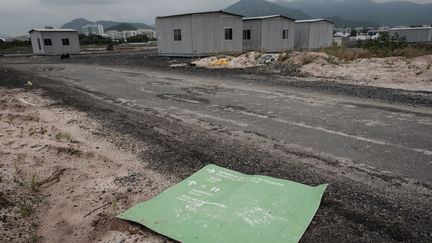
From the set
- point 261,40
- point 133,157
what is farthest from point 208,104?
point 261,40

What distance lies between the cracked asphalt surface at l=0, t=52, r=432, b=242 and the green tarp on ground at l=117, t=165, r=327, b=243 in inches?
8.2

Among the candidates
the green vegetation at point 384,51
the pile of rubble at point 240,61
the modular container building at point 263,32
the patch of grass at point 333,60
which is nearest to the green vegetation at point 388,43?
the green vegetation at point 384,51

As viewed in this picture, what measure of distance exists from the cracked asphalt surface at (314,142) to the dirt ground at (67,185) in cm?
52

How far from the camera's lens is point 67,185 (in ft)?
12.5

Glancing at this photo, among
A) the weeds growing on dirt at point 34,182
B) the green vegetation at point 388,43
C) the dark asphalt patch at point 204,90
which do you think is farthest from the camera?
the green vegetation at point 388,43

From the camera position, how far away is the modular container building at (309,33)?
106 feet

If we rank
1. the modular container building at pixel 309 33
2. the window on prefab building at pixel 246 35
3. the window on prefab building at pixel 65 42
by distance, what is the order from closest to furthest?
the window on prefab building at pixel 246 35 < the modular container building at pixel 309 33 < the window on prefab building at pixel 65 42

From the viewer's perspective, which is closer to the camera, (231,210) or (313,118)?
(231,210)

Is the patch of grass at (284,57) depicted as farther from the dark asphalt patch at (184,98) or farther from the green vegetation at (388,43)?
the dark asphalt patch at (184,98)

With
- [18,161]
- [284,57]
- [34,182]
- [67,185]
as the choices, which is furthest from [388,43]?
[34,182]

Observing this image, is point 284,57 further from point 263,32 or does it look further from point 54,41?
point 54,41

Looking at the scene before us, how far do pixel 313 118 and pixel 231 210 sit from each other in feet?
12.6

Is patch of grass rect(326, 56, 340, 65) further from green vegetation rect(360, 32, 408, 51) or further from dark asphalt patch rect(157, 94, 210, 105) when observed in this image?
dark asphalt patch rect(157, 94, 210, 105)

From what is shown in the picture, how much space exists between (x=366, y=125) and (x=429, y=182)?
230 centimetres
